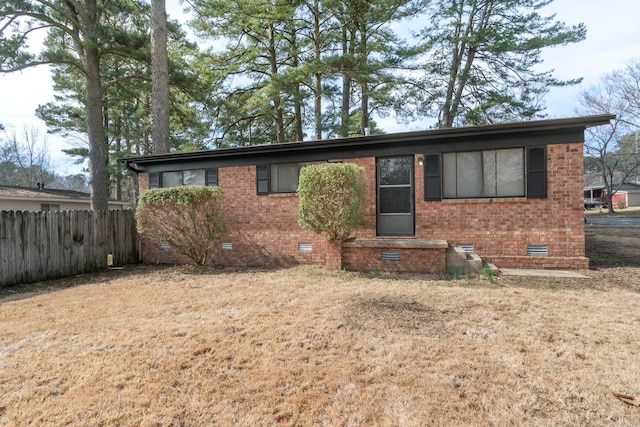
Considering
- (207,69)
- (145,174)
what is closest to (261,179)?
(145,174)

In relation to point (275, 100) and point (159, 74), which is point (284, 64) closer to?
point (275, 100)

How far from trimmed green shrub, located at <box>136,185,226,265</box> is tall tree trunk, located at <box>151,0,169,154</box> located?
4522 mm

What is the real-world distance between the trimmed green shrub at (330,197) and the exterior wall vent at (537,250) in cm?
365

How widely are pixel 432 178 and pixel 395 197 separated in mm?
985

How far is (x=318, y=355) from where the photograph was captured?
9.81 ft

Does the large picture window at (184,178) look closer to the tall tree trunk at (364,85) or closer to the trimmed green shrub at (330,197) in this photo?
the trimmed green shrub at (330,197)

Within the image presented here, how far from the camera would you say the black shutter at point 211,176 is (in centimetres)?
893

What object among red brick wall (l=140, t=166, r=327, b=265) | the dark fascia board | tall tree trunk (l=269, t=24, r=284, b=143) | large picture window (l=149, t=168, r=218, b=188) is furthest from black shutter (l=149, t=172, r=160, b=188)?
tall tree trunk (l=269, t=24, r=284, b=143)

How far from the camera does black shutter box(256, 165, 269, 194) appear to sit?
8.45m

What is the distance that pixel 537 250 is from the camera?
672 centimetres

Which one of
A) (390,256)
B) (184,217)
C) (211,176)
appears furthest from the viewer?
(211,176)

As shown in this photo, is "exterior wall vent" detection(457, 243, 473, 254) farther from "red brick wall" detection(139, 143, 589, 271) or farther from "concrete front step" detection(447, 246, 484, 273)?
"concrete front step" detection(447, 246, 484, 273)

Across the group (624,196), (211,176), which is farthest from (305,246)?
→ (624,196)

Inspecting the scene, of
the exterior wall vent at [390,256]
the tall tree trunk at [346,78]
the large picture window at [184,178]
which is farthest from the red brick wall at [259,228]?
the tall tree trunk at [346,78]
